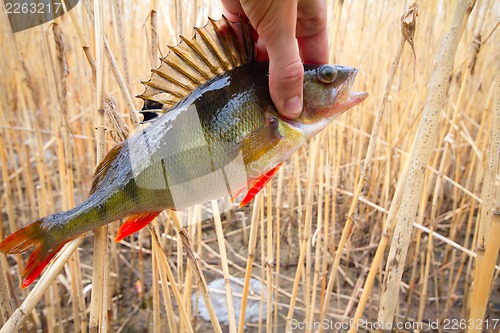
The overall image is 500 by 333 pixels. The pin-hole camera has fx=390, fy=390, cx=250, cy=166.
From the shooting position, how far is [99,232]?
967 millimetres

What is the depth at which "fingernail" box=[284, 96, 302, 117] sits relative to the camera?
0.95 m

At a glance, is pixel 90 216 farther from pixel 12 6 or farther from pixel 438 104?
pixel 12 6

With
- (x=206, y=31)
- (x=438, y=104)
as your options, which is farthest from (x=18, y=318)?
(x=438, y=104)

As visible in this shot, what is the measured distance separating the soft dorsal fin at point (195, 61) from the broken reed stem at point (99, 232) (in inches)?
5.2

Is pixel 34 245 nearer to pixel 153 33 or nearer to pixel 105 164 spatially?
A: pixel 105 164

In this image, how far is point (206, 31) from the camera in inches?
36.0

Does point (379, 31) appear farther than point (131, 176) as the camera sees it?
Yes

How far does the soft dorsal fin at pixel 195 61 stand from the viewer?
0.90 m

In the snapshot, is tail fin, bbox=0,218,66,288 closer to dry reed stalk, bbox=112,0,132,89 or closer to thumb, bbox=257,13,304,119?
dry reed stalk, bbox=112,0,132,89

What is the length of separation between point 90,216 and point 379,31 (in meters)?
2.13

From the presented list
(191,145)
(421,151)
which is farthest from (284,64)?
(421,151)

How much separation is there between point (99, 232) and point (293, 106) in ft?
1.87

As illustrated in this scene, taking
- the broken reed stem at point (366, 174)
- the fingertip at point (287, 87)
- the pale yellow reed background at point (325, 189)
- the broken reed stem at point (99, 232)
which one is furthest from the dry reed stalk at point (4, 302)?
the broken reed stem at point (366, 174)

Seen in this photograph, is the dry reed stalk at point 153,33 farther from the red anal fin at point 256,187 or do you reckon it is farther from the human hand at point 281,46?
the red anal fin at point 256,187
